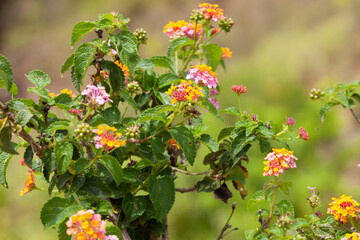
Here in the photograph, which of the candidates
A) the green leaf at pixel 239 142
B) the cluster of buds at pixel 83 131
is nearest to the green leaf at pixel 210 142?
the green leaf at pixel 239 142

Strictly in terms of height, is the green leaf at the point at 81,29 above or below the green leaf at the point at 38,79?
above

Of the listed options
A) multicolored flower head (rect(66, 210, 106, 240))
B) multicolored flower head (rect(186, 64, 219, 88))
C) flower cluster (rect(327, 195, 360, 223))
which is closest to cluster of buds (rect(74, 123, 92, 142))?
multicolored flower head (rect(66, 210, 106, 240))

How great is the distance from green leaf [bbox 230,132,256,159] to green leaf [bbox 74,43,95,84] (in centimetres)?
29

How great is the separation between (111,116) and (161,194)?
16cm

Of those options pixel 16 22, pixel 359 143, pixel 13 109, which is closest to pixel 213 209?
pixel 359 143

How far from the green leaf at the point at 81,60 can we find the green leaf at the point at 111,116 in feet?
0.23

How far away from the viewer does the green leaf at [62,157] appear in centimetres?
71

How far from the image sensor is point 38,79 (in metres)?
0.84

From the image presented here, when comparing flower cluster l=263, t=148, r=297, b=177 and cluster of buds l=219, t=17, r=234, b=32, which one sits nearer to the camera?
flower cluster l=263, t=148, r=297, b=177

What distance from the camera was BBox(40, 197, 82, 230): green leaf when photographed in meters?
0.73

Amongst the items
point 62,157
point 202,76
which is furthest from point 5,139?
point 202,76

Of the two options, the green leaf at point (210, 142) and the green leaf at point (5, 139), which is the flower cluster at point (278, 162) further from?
the green leaf at point (5, 139)

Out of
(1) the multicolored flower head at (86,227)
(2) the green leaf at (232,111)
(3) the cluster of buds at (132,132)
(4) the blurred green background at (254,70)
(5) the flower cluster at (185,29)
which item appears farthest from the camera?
(4) the blurred green background at (254,70)

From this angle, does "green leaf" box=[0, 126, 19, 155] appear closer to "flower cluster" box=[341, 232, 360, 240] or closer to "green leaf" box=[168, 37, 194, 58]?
"green leaf" box=[168, 37, 194, 58]
